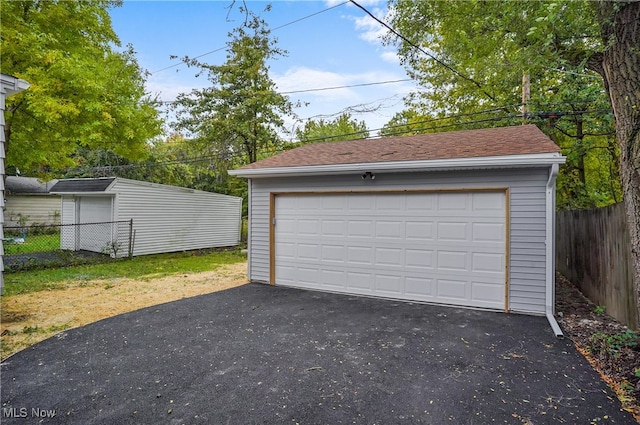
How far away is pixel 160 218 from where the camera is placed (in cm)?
1184

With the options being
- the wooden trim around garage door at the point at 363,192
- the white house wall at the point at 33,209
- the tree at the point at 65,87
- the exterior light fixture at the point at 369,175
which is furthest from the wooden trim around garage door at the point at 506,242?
the white house wall at the point at 33,209

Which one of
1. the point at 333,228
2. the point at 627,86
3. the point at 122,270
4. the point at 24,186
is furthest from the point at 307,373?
the point at 24,186

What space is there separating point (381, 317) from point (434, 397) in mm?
2196

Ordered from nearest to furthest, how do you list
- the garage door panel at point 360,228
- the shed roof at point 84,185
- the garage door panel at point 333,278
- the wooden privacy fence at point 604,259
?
the wooden privacy fence at point 604,259, the garage door panel at point 360,228, the garage door panel at point 333,278, the shed roof at point 84,185

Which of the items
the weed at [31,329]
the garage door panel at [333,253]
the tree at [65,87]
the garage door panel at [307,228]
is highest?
the tree at [65,87]

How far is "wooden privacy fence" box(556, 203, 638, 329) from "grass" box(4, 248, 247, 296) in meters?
8.34

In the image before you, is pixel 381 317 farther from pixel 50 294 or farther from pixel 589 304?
pixel 50 294

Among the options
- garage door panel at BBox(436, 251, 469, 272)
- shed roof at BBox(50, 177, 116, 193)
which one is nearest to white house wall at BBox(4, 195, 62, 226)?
shed roof at BBox(50, 177, 116, 193)

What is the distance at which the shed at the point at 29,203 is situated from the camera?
53.3 feet

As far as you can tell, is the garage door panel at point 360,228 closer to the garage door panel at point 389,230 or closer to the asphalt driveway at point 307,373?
the garage door panel at point 389,230

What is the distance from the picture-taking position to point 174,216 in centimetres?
1230

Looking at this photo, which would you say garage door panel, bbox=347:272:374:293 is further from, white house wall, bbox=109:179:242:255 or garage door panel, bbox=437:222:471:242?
white house wall, bbox=109:179:242:255

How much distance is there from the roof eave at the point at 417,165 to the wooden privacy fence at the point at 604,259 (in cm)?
115

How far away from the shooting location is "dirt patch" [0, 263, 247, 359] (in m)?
4.49
